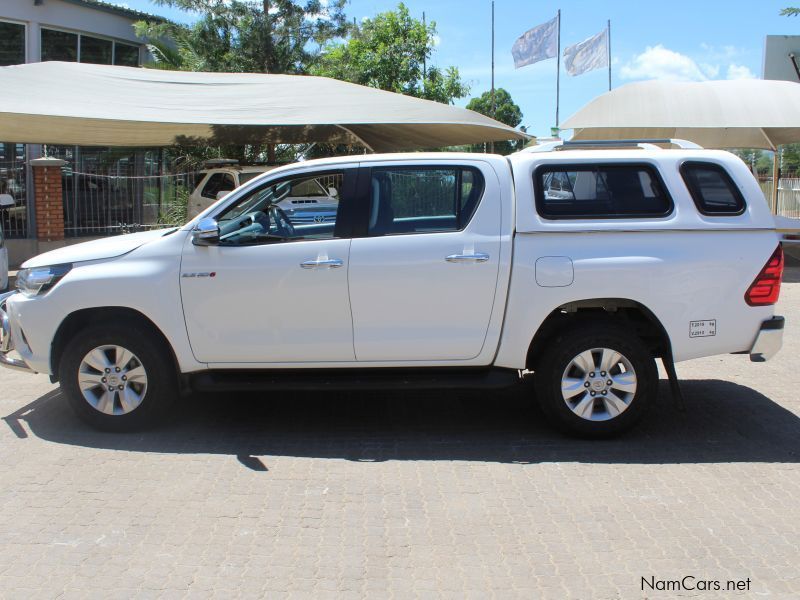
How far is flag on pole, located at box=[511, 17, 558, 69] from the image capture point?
27531mm

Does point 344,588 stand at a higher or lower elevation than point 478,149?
lower

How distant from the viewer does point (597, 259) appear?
5.58m

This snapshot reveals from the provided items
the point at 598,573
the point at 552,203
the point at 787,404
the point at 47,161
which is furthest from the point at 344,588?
the point at 47,161

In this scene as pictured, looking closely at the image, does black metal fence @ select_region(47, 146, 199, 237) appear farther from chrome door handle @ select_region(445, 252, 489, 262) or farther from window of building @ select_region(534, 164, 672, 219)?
window of building @ select_region(534, 164, 672, 219)

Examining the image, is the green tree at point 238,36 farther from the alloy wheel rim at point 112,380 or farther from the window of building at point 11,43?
the alloy wheel rim at point 112,380

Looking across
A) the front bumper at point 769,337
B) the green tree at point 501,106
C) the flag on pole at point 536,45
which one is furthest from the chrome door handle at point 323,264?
the green tree at point 501,106

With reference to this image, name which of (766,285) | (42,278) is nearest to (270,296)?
(42,278)

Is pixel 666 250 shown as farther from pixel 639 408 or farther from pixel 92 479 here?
pixel 92 479

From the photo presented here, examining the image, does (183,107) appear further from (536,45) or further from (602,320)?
(536,45)

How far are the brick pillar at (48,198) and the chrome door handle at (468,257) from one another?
481 inches

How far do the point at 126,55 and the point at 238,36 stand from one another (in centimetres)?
289

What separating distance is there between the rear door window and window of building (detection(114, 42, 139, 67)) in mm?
18463

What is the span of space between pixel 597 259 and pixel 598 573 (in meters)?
2.29

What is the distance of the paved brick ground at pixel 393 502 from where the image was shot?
3.93m
